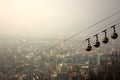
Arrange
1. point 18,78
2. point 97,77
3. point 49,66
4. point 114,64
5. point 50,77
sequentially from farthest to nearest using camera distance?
1. point 49,66
2. point 18,78
3. point 50,77
4. point 114,64
5. point 97,77

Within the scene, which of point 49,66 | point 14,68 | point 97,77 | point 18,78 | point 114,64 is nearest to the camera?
point 97,77

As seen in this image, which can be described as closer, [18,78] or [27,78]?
[27,78]

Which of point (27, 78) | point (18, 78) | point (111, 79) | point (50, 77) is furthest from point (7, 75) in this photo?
point (111, 79)

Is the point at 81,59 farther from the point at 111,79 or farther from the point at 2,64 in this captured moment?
the point at 111,79

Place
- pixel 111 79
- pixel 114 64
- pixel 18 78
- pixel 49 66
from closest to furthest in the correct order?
pixel 111 79 < pixel 114 64 < pixel 18 78 < pixel 49 66

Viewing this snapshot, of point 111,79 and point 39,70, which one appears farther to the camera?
point 39,70

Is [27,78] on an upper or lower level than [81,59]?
lower

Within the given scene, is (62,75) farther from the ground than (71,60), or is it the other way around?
(71,60)

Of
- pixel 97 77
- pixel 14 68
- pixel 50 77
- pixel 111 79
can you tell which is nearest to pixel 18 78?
pixel 50 77

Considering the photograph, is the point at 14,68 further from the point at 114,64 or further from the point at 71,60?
the point at 114,64
